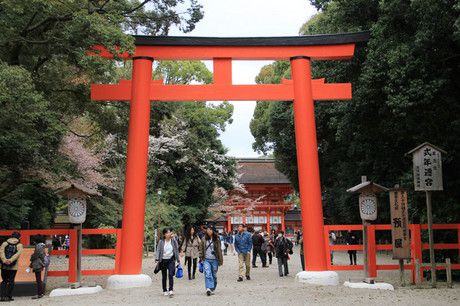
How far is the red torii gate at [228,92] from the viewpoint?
499 inches

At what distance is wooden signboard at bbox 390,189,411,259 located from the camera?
471 inches

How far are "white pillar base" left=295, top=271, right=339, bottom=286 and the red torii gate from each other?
18cm

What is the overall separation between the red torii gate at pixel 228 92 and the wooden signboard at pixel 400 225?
1.77 metres

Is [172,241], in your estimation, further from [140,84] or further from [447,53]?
[447,53]

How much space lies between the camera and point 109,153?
96.4 feet

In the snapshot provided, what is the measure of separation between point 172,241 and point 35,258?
10.3 feet

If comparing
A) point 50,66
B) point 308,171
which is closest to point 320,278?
point 308,171

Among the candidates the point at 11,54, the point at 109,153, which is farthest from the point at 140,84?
the point at 109,153

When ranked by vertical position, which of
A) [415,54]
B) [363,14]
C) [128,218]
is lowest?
[128,218]

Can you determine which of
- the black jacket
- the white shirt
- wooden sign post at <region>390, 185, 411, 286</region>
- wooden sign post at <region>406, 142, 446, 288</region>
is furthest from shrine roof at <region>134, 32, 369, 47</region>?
the black jacket

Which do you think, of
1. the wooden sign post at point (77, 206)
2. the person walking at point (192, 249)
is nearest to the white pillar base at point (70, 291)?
the wooden sign post at point (77, 206)

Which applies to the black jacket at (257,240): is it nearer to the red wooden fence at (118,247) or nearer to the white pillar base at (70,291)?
the red wooden fence at (118,247)

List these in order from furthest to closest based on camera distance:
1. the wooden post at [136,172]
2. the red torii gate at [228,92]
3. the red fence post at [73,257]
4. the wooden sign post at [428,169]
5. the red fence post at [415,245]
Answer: the red torii gate at [228,92]
the red fence post at [415,245]
the wooden post at [136,172]
the wooden sign post at [428,169]
the red fence post at [73,257]

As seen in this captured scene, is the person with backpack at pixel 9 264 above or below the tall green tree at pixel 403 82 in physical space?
below
